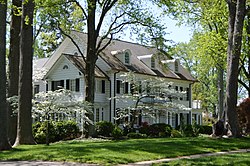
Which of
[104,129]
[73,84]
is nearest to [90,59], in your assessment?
[104,129]

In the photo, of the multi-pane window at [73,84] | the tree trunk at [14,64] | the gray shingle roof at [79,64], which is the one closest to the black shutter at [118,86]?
the gray shingle roof at [79,64]

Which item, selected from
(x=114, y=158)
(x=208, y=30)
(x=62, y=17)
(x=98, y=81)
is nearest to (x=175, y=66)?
(x=208, y=30)

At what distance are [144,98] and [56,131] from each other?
13.4 meters

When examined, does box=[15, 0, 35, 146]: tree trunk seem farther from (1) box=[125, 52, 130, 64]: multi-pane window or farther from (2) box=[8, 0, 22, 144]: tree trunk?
(1) box=[125, 52, 130, 64]: multi-pane window

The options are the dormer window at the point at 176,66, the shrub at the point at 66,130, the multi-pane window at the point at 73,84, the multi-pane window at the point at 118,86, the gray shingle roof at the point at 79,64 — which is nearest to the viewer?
the shrub at the point at 66,130

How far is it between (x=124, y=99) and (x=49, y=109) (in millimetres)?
18464

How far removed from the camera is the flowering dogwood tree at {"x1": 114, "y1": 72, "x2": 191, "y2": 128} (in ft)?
121

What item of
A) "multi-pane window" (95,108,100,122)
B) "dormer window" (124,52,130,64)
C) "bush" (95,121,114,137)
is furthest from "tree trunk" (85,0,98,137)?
"dormer window" (124,52,130,64)

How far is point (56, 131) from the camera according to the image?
28.1 metres

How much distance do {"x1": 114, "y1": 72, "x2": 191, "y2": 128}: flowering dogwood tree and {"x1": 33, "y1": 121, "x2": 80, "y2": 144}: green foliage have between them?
21.4 ft

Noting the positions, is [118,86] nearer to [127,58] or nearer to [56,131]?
[127,58]

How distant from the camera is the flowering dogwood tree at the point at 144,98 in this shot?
36.8 metres

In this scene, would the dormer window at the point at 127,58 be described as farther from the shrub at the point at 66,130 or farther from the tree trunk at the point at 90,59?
the tree trunk at the point at 90,59

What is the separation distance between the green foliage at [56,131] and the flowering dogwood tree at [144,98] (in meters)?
6.53
